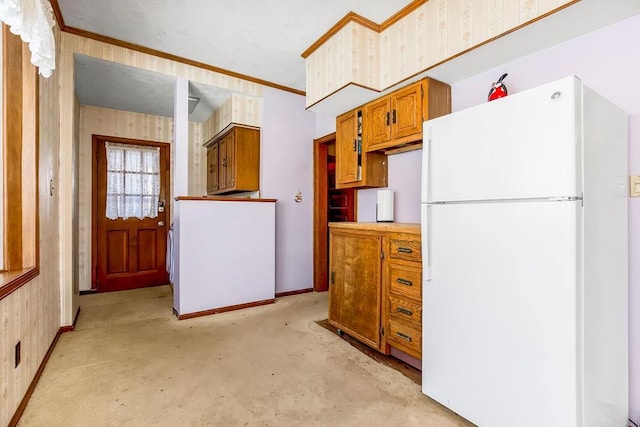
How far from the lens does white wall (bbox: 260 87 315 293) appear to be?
4031mm

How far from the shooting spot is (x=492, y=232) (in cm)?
149

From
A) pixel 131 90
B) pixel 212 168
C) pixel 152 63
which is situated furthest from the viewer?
pixel 212 168

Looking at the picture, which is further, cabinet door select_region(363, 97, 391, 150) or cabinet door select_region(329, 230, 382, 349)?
cabinet door select_region(363, 97, 391, 150)

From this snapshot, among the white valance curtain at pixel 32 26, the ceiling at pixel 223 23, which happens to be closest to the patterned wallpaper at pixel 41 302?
the ceiling at pixel 223 23

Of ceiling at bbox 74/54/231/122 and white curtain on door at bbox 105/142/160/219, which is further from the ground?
ceiling at bbox 74/54/231/122

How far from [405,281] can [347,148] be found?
153cm

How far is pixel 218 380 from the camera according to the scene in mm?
2037

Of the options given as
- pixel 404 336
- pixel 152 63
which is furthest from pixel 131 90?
pixel 404 336

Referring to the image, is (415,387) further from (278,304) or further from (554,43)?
(554,43)

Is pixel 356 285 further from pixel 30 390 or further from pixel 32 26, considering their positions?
pixel 32 26

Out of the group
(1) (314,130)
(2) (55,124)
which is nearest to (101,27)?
(2) (55,124)

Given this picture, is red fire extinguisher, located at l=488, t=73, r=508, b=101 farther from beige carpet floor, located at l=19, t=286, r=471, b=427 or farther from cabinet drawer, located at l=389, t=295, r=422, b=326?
beige carpet floor, located at l=19, t=286, r=471, b=427

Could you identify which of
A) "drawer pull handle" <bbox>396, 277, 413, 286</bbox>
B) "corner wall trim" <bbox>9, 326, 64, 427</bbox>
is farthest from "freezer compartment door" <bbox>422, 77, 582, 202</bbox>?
"corner wall trim" <bbox>9, 326, 64, 427</bbox>

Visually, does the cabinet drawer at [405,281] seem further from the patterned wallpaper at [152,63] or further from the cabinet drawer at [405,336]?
the patterned wallpaper at [152,63]
